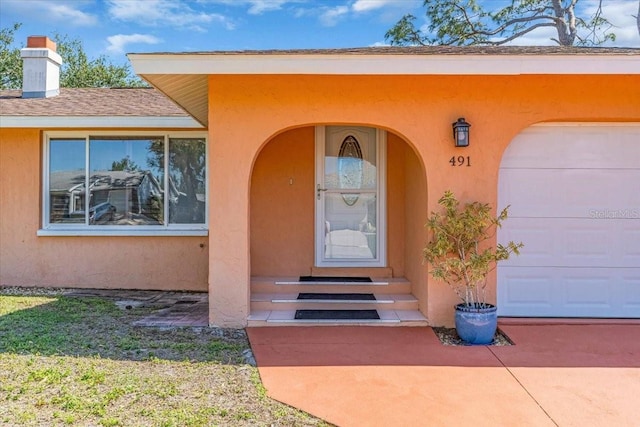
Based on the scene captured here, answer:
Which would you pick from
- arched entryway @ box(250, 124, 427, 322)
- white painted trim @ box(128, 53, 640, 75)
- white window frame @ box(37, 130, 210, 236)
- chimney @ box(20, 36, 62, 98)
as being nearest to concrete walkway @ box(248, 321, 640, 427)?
arched entryway @ box(250, 124, 427, 322)

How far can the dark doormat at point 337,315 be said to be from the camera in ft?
17.5

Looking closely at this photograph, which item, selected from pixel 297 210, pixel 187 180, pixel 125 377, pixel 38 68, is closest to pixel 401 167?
pixel 297 210

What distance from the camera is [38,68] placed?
9.09 meters

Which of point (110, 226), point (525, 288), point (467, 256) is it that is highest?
point (110, 226)

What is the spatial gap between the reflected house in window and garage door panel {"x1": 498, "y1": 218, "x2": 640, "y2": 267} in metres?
5.66

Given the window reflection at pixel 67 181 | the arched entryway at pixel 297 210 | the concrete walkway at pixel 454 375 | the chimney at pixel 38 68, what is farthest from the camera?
the chimney at pixel 38 68

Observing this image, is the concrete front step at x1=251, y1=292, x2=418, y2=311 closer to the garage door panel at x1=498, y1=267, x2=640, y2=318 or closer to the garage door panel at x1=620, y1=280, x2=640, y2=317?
the garage door panel at x1=498, y1=267, x2=640, y2=318

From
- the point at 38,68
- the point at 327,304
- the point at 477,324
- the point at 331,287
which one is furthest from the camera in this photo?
the point at 38,68

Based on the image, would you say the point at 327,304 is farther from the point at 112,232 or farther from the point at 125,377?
the point at 112,232

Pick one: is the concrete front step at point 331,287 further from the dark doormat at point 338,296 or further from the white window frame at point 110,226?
the white window frame at point 110,226

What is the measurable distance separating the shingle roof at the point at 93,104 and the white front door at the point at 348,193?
8.76 ft

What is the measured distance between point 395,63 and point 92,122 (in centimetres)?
527

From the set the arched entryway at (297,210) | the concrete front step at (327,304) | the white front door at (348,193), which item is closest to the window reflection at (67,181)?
the arched entryway at (297,210)

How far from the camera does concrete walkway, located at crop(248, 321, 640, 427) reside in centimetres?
315
